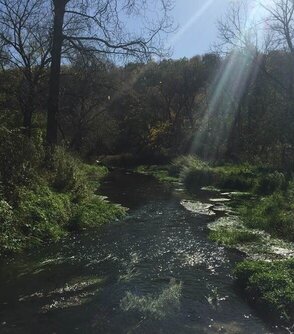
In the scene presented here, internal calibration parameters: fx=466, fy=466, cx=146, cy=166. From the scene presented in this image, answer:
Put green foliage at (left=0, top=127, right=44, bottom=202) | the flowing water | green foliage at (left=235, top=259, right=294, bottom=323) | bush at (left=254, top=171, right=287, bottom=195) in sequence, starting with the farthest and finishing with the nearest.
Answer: bush at (left=254, top=171, right=287, bottom=195) < green foliage at (left=0, top=127, right=44, bottom=202) < green foliage at (left=235, top=259, right=294, bottom=323) < the flowing water

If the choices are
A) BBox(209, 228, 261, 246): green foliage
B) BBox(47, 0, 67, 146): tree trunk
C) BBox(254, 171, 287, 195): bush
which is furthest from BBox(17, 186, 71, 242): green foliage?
BBox(254, 171, 287, 195): bush

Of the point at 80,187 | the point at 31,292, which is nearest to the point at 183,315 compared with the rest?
the point at 31,292

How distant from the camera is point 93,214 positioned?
15.1 metres

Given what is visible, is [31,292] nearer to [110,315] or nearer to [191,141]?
[110,315]

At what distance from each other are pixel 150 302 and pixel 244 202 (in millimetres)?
12842

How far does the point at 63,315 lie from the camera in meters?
7.59

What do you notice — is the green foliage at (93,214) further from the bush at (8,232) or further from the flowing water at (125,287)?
the bush at (8,232)

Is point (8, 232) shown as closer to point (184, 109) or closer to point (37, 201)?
point (37, 201)

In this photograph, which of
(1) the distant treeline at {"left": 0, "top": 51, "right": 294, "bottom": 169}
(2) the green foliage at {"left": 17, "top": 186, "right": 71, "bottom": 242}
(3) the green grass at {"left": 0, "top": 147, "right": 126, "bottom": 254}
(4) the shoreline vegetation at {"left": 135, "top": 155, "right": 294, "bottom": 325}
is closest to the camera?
(4) the shoreline vegetation at {"left": 135, "top": 155, "right": 294, "bottom": 325}

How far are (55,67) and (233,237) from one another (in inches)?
434

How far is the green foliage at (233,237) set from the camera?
12562mm

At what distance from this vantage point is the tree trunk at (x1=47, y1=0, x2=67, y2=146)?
19.3 meters

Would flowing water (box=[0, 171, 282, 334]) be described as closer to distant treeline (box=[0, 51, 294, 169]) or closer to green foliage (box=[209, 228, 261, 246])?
green foliage (box=[209, 228, 261, 246])

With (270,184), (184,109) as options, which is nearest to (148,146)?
(184,109)
